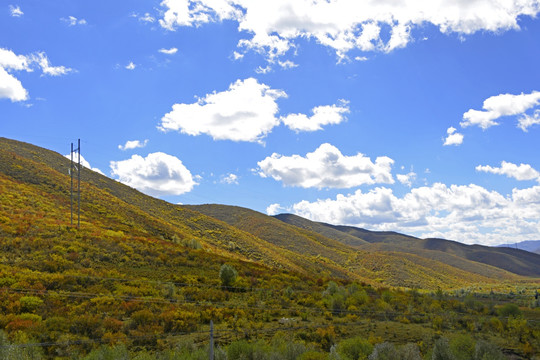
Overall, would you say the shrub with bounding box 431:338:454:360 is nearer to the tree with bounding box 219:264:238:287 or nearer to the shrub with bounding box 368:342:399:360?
the shrub with bounding box 368:342:399:360

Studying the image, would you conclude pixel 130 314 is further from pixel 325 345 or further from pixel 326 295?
pixel 326 295

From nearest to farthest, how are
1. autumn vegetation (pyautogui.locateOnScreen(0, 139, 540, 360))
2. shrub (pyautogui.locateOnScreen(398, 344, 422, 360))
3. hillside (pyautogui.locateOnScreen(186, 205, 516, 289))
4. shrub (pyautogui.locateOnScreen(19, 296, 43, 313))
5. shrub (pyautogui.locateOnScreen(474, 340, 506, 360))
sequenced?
shrub (pyautogui.locateOnScreen(474, 340, 506, 360)), shrub (pyautogui.locateOnScreen(398, 344, 422, 360)), autumn vegetation (pyautogui.locateOnScreen(0, 139, 540, 360)), shrub (pyautogui.locateOnScreen(19, 296, 43, 313)), hillside (pyautogui.locateOnScreen(186, 205, 516, 289))

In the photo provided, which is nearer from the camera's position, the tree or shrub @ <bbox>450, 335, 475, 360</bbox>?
shrub @ <bbox>450, 335, 475, 360</bbox>

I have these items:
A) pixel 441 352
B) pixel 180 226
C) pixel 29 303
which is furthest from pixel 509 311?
pixel 180 226

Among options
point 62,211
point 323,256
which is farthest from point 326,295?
point 323,256

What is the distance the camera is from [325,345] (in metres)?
17.8

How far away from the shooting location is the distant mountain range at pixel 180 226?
140 ft

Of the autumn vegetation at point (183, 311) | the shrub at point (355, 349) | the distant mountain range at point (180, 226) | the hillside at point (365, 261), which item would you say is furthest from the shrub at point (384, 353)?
the hillside at point (365, 261)

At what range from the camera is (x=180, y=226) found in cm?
6800

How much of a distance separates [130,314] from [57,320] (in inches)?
138

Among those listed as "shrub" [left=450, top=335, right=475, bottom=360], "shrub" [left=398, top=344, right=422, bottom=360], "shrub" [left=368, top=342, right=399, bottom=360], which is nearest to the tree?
"shrub" [left=368, top=342, right=399, bottom=360]

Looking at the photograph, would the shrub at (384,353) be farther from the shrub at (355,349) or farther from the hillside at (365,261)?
the hillside at (365,261)

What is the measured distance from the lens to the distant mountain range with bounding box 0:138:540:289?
42531 millimetres

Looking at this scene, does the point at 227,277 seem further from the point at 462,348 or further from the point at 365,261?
the point at 365,261
